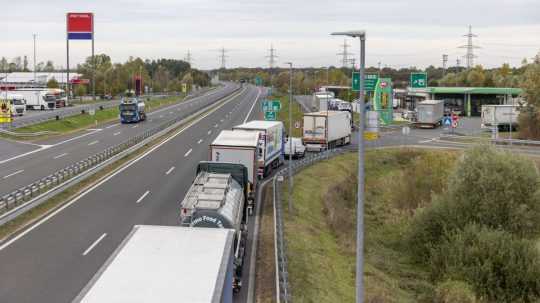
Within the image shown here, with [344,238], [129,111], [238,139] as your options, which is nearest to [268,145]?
[238,139]

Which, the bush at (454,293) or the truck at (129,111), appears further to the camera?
the truck at (129,111)

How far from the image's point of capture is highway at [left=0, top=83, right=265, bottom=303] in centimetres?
2031

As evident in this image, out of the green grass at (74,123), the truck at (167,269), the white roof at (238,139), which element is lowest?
the truck at (167,269)

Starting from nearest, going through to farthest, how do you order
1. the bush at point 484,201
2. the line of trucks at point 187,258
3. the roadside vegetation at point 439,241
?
1. the line of trucks at point 187,258
2. the roadside vegetation at point 439,241
3. the bush at point 484,201

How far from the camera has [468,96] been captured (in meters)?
108

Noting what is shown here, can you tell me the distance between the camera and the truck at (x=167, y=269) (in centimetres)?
1153

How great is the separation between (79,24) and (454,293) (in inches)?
3166

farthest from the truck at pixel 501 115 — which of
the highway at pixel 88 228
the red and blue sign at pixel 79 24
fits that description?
the red and blue sign at pixel 79 24

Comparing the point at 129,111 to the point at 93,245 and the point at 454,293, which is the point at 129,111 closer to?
the point at 93,245

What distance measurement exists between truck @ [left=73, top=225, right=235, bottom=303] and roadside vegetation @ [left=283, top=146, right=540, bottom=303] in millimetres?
7275

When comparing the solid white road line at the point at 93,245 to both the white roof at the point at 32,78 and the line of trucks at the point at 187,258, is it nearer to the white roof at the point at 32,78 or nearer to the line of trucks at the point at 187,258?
the line of trucks at the point at 187,258

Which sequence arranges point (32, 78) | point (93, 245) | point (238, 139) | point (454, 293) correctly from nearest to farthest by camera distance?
point (93, 245)
point (454, 293)
point (238, 139)
point (32, 78)

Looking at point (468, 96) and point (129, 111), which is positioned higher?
point (468, 96)

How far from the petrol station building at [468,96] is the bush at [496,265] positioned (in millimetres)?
77949
